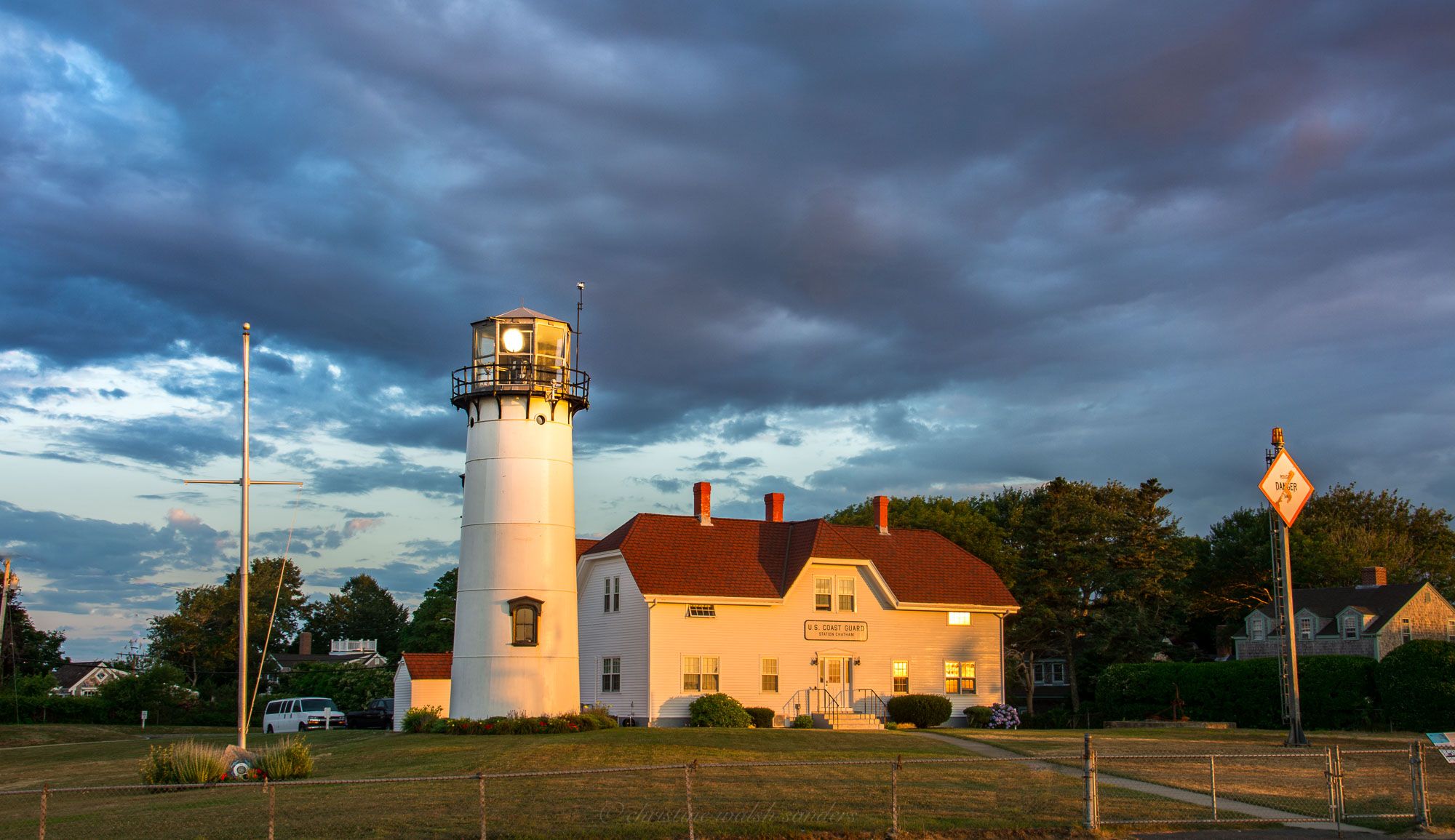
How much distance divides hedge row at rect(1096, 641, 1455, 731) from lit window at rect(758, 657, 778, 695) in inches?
575

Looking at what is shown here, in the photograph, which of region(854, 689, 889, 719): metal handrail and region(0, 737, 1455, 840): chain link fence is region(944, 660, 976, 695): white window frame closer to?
region(854, 689, 889, 719): metal handrail

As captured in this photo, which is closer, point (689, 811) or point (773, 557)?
point (689, 811)

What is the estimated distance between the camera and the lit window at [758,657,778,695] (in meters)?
39.8

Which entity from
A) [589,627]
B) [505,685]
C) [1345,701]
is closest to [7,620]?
[589,627]

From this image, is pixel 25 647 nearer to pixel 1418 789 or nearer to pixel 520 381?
pixel 520 381

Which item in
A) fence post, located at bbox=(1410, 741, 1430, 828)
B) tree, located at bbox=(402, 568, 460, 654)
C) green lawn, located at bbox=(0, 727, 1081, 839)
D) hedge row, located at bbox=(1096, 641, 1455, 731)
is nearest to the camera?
green lawn, located at bbox=(0, 727, 1081, 839)

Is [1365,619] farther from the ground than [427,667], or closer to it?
farther from the ground

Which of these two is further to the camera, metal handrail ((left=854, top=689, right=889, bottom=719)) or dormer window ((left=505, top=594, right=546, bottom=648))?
metal handrail ((left=854, top=689, right=889, bottom=719))

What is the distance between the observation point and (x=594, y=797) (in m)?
17.8

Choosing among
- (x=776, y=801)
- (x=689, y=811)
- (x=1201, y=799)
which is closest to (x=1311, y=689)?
(x=1201, y=799)

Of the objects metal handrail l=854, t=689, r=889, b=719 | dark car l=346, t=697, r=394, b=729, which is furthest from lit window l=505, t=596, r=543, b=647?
dark car l=346, t=697, r=394, b=729

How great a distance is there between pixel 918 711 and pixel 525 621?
580 inches

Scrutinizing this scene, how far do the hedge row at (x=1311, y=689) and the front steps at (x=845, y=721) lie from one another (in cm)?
1170

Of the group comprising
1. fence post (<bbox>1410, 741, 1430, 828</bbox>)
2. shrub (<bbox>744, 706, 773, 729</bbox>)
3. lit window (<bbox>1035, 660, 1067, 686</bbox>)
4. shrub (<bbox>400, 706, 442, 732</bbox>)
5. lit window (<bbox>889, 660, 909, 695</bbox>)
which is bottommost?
lit window (<bbox>1035, 660, 1067, 686</bbox>)
